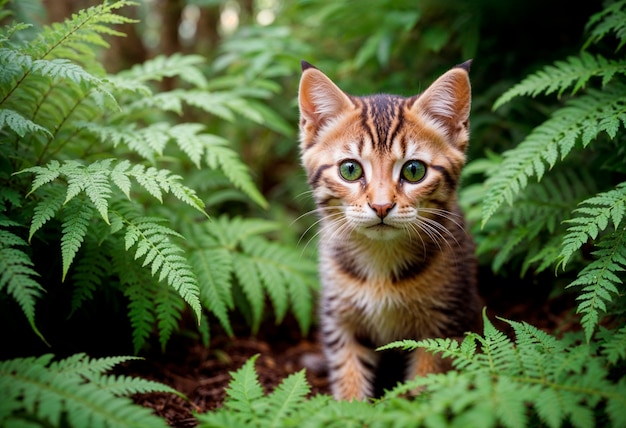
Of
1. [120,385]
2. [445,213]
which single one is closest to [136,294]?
[120,385]

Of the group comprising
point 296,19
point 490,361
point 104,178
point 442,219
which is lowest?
point 490,361

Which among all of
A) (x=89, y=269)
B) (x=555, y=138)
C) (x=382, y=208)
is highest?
(x=555, y=138)

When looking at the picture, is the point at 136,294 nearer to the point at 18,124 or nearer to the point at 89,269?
the point at 89,269

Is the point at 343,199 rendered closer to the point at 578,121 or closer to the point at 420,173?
the point at 420,173

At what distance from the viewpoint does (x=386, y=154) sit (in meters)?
3.24

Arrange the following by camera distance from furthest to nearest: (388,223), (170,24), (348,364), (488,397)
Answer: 1. (170,24)
2. (348,364)
3. (388,223)
4. (488,397)

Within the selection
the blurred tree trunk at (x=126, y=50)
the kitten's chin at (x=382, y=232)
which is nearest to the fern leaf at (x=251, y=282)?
the kitten's chin at (x=382, y=232)

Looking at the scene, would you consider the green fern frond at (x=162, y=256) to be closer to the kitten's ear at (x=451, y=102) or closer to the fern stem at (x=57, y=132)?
the fern stem at (x=57, y=132)

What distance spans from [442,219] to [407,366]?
3.94 feet

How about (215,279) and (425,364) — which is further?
(215,279)

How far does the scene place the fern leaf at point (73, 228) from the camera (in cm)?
261

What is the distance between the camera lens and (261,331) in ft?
16.9

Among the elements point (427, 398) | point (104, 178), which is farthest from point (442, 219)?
point (104, 178)

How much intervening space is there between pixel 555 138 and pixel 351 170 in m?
1.49
